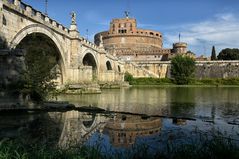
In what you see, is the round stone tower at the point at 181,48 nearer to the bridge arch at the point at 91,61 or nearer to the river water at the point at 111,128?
the bridge arch at the point at 91,61

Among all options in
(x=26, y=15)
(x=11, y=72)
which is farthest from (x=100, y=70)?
(x=11, y=72)

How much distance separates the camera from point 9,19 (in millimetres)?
21109

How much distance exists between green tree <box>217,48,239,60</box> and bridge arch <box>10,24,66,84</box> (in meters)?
73.1

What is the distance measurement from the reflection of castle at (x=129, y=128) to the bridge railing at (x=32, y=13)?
1189cm

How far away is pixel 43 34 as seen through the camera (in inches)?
1072

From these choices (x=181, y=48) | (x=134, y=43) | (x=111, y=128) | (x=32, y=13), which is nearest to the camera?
(x=111, y=128)

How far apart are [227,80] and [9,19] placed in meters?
57.6

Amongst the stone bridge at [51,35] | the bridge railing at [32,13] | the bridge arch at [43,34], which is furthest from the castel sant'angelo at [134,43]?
the bridge railing at [32,13]

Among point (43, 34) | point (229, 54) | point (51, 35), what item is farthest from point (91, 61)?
point (229, 54)

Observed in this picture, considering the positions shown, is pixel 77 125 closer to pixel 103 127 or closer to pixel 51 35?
pixel 103 127

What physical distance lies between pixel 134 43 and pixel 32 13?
8085 centimetres

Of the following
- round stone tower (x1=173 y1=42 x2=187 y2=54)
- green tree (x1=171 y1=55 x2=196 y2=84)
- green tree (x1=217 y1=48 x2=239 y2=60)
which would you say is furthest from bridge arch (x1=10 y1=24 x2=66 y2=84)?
green tree (x1=217 y1=48 x2=239 y2=60)

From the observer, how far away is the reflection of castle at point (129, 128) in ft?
31.3

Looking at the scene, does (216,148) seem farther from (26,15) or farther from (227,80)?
(227,80)
